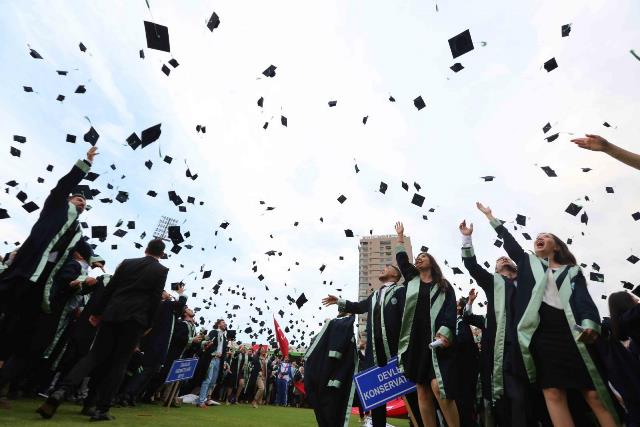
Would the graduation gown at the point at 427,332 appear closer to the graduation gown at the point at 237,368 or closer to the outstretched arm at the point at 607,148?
the outstretched arm at the point at 607,148

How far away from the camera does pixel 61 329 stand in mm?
4820

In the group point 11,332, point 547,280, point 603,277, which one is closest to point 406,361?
point 547,280

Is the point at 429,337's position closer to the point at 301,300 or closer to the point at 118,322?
the point at 118,322

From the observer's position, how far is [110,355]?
4.05 meters

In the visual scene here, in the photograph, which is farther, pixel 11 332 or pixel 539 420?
pixel 11 332

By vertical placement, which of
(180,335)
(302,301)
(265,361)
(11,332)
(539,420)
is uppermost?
(265,361)

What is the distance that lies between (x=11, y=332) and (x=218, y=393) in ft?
34.9

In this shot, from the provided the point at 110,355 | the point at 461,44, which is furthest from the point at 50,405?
the point at 461,44

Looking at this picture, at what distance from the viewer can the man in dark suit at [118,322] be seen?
381 cm

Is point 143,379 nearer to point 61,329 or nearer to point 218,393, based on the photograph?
point 61,329

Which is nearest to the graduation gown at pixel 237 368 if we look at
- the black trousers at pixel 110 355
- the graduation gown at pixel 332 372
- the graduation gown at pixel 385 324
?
the graduation gown at pixel 332 372

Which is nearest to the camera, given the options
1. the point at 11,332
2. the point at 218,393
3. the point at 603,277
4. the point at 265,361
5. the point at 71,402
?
the point at 11,332

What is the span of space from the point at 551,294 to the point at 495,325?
107 centimetres

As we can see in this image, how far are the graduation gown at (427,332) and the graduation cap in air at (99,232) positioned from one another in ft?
16.4
